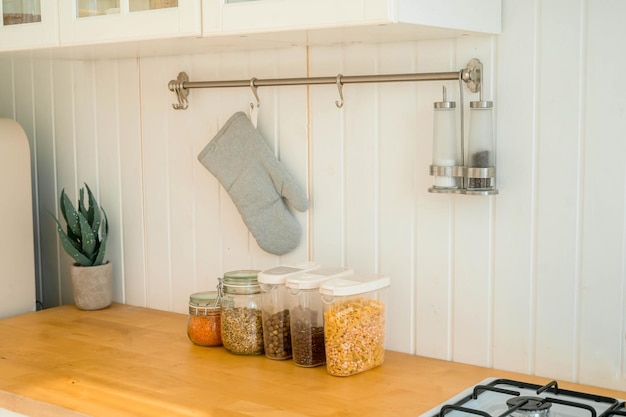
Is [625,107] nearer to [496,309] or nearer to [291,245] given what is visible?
[496,309]

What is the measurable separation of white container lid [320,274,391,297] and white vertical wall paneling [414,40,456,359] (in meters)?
0.11

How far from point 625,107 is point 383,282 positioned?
0.58 meters

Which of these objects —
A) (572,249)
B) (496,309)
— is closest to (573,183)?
(572,249)

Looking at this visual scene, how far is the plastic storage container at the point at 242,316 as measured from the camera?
1.86 m

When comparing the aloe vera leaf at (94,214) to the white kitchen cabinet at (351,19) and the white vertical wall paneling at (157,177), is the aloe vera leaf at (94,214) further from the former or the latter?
the white kitchen cabinet at (351,19)

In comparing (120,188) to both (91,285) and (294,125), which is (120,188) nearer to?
(91,285)

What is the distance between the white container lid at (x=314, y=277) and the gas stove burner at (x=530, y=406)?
457 mm

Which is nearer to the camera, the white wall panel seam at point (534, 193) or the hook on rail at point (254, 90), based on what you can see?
the white wall panel seam at point (534, 193)

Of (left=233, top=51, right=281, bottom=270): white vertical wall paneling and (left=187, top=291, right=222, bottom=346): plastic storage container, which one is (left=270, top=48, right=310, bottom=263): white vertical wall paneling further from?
(left=187, top=291, right=222, bottom=346): plastic storage container

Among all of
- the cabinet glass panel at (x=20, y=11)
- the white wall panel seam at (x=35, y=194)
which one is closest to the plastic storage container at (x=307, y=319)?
the cabinet glass panel at (x=20, y=11)

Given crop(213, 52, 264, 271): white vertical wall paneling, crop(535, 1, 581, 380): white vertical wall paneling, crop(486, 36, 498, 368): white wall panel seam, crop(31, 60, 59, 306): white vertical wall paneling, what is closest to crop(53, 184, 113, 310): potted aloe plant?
crop(31, 60, 59, 306): white vertical wall paneling

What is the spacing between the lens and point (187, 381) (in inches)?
66.4

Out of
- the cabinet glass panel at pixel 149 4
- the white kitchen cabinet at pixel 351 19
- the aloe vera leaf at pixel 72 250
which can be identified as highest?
the cabinet glass panel at pixel 149 4

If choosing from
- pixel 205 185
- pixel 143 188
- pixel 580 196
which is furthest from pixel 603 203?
pixel 143 188
